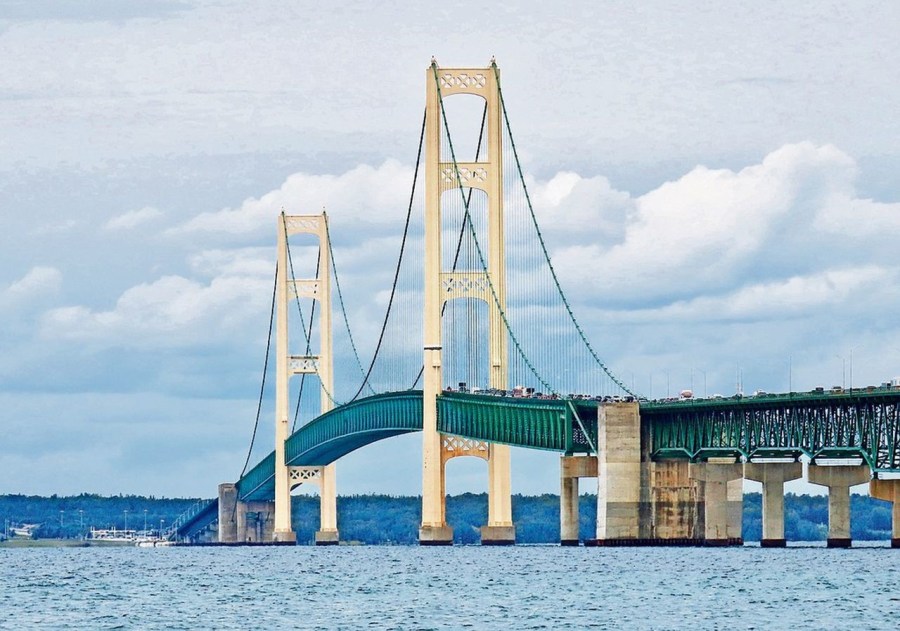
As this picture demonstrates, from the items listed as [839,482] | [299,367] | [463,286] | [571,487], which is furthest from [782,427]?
[299,367]

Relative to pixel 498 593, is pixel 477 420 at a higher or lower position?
higher

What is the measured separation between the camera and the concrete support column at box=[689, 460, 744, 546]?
349 ft

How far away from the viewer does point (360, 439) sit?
144250 millimetres

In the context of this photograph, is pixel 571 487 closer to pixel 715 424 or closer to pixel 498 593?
pixel 715 424

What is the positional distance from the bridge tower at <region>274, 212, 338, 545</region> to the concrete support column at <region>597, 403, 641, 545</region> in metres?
57.6

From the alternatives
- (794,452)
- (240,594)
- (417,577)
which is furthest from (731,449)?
(240,594)

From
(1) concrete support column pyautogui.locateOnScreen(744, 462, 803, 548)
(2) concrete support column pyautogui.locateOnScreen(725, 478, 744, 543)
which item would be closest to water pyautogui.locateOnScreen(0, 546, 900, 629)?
(2) concrete support column pyautogui.locateOnScreen(725, 478, 744, 543)

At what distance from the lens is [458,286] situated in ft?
387

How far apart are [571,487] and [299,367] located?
2264 inches

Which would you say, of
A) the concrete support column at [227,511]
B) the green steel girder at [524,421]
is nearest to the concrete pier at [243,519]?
the concrete support column at [227,511]

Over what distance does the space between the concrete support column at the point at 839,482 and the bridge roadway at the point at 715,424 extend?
4.26ft

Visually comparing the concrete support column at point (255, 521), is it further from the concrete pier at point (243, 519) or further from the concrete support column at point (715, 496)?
the concrete support column at point (715, 496)

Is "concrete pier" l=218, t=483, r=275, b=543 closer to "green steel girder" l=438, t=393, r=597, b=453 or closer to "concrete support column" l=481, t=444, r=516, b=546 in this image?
"concrete support column" l=481, t=444, r=516, b=546

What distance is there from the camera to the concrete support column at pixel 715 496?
10638 centimetres
